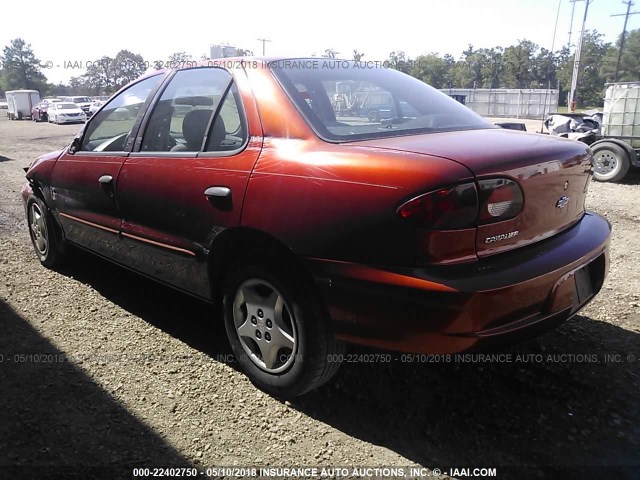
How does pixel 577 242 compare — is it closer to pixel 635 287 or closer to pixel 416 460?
pixel 416 460

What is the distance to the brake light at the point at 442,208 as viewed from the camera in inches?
74.9

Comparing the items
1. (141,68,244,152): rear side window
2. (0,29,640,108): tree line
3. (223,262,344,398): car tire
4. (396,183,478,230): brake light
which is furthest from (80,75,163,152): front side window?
→ (0,29,640,108): tree line

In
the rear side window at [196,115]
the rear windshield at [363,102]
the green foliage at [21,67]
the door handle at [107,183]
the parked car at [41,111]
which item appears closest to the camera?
the rear windshield at [363,102]

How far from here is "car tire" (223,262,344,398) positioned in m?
2.30

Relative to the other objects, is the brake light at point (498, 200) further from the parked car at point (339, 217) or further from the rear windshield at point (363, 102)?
the rear windshield at point (363, 102)

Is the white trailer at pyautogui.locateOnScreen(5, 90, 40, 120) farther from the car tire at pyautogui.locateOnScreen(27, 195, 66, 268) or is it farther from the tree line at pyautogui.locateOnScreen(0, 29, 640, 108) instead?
the car tire at pyautogui.locateOnScreen(27, 195, 66, 268)

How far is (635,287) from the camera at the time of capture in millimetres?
3885

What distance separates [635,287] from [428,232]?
2828 millimetres

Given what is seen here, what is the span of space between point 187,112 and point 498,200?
6.27 feet

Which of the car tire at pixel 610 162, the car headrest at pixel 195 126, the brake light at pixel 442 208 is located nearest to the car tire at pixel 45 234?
the car headrest at pixel 195 126

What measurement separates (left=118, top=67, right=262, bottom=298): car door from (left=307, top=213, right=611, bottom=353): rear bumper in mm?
673

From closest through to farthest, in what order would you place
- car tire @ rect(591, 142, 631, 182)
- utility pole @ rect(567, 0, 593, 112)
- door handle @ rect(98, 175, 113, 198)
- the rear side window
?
the rear side window → door handle @ rect(98, 175, 113, 198) → car tire @ rect(591, 142, 631, 182) → utility pole @ rect(567, 0, 593, 112)

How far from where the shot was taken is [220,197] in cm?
251

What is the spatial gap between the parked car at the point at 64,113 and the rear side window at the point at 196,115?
32742mm
